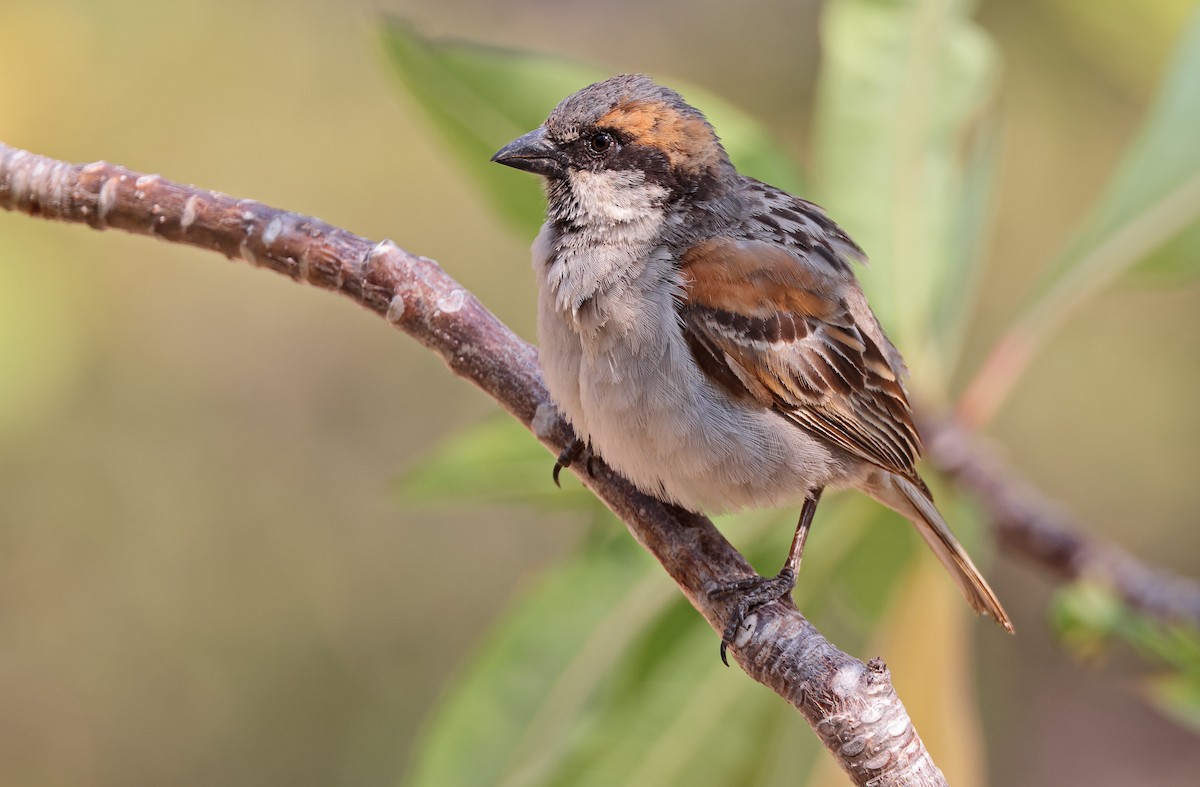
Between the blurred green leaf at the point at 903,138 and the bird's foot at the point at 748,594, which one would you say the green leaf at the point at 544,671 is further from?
the blurred green leaf at the point at 903,138

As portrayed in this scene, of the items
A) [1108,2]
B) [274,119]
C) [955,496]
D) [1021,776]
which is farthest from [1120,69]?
[274,119]

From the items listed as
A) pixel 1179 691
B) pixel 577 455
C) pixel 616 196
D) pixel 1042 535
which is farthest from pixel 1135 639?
pixel 616 196

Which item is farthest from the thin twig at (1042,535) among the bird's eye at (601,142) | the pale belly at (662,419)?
the bird's eye at (601,142)

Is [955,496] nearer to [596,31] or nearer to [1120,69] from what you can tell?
[1120,69]

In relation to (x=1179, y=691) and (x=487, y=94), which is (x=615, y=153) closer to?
(x=487, y=94)

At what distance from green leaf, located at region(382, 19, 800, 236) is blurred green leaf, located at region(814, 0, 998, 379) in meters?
0.42

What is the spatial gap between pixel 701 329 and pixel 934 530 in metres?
0.67

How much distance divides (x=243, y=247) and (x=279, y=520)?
326cm

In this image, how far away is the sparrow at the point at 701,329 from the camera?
7.34ft

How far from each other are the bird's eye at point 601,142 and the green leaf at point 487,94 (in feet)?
1.28

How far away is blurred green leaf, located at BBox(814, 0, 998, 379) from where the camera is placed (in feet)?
9.59

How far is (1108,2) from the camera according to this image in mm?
3982

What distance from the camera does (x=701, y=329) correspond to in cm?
227

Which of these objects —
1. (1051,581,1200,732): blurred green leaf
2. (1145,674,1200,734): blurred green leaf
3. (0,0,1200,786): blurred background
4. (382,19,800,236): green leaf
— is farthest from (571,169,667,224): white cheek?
(0,0,1200,786): blurred background
